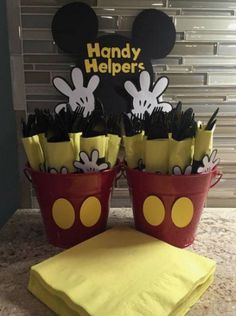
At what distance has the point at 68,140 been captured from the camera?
2.04 ft

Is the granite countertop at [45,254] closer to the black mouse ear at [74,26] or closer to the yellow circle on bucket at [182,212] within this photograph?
the yellow circle on bucket at [182,212]

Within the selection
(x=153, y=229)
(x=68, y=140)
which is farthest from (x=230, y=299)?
(x=68, y=140)

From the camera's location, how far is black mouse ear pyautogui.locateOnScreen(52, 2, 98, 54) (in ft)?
2.53

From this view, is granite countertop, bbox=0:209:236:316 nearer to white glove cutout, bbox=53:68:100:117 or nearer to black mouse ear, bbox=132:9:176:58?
white glove cutout, bbox=53:68:100:117

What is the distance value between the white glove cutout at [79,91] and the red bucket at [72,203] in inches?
7.7

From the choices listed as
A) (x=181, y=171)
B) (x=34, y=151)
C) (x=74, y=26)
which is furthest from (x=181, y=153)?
(x=74, y=26)

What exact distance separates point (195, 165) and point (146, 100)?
Answer: 0.80ft

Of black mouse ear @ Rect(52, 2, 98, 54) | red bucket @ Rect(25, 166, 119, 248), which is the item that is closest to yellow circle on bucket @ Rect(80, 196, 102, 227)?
red bucket @ Rect(25, 166, 119, 248)

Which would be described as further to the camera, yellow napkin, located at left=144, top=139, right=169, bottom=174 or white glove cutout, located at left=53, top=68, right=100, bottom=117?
white glove cutout, located at left=53, top=68, right=100, bottom=117

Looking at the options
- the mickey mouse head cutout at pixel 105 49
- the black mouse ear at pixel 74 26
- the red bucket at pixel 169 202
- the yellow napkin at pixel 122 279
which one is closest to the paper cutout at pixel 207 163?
the red bucket at pixel 169 202

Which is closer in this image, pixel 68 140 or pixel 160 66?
pixel 68 140

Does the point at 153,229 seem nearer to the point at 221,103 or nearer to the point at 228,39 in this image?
the point at 221,103

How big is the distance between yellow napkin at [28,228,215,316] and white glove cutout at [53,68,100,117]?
1.05 ft

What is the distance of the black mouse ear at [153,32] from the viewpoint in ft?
2.57
